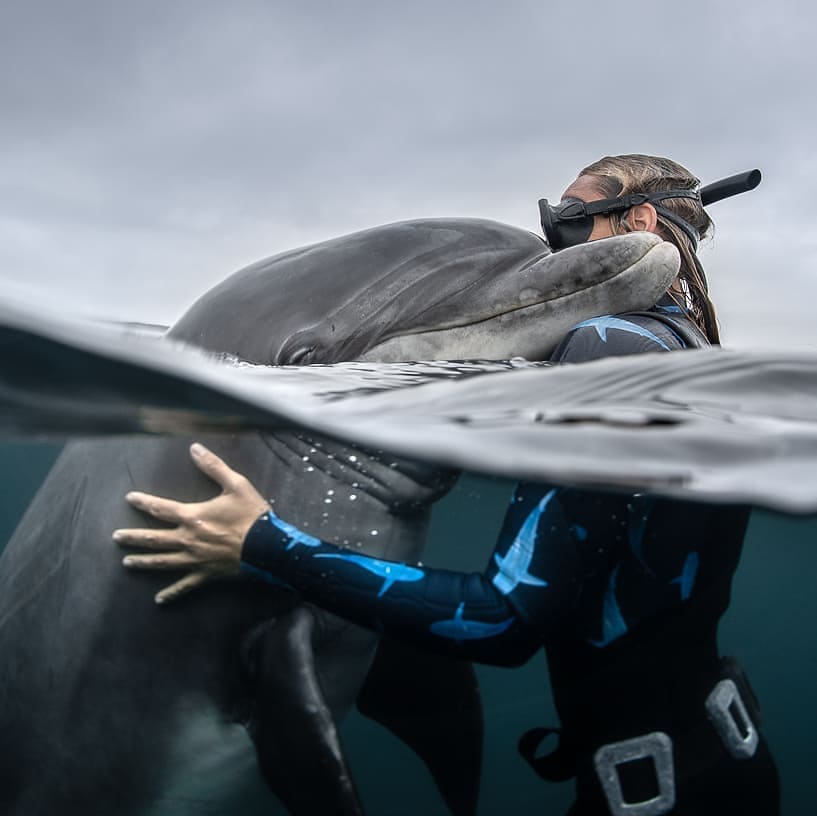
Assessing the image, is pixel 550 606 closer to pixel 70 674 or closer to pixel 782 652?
pixel 782 652

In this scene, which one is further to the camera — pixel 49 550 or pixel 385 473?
pixel 49 550

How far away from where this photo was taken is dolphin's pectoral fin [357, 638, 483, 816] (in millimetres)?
2225

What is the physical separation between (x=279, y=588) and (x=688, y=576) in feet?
3.62

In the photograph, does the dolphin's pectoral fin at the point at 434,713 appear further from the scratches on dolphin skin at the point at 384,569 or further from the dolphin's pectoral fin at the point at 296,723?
the scratches on dolphin skin at the point at 384,569

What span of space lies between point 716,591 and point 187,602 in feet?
4.95

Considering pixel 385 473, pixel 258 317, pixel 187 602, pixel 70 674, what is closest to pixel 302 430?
pixel 385 473

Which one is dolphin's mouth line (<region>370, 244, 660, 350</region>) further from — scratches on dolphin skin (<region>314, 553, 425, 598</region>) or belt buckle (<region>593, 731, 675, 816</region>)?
belt buckle (<region>593, 731, 675, 816</region>)

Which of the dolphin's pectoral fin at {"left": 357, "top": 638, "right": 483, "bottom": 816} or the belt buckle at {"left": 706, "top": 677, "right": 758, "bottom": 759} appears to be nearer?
the belt buckle at {"left": 706, "top": 677, "right": 758, "bottom": 759}

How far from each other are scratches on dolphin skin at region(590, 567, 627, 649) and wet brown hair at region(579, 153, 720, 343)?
5.54 feet

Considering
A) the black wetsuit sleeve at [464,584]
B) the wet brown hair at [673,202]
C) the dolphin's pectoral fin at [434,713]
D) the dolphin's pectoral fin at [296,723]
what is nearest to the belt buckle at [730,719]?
the black wetsuit sleeve at [464,584]

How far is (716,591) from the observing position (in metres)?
2.19

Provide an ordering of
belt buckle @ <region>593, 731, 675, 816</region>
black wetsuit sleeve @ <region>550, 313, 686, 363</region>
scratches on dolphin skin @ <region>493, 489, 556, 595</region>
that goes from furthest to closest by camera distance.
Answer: black wetsuit sleeve @ <region>550, 313, 686, 363</region> → belt buckle @ <region>593, 731, 675, 816</region> → scratches on dolphin skin @ <region>493, 489, 556, 595</region>

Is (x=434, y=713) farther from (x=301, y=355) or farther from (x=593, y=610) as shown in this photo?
(x=301, y=355)

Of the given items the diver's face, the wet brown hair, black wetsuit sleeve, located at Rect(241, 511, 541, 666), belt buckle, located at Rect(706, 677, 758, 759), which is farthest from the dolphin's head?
belt buckle, located at Rect(706, 677, 758, 759)
